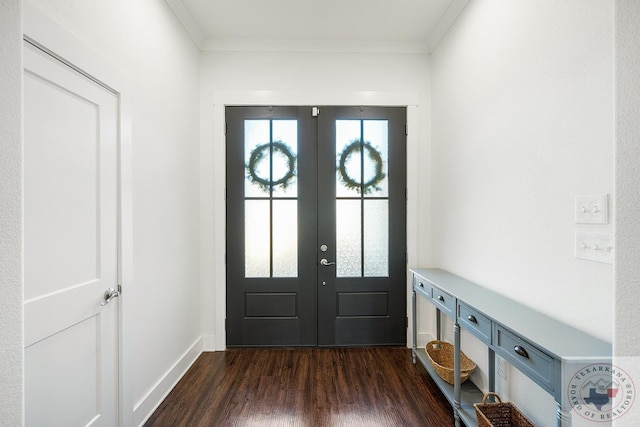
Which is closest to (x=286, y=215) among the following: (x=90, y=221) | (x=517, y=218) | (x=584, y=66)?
(x=90, y=221)

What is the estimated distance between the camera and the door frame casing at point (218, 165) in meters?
3.01

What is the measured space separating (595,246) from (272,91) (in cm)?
270

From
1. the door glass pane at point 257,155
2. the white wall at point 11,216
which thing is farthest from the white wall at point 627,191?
the door glass pane at point 257,155

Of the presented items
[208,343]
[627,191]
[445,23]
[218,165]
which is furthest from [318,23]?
[208,343]

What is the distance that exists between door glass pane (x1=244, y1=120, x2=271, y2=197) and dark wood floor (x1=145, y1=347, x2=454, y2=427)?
62.0 inches

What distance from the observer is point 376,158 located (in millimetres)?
3068

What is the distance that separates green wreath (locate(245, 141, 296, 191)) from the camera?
3.04m

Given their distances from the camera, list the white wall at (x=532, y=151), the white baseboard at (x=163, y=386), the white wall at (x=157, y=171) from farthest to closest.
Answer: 1. the white baseboard at (x=163, y=386)
2. the white wall at (x=157, y=171)
3. the white wall at (x=532, y=151)

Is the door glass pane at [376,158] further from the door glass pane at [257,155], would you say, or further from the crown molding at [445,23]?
the door glass pane at [257,155]

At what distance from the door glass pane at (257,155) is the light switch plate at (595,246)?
93.6 inches

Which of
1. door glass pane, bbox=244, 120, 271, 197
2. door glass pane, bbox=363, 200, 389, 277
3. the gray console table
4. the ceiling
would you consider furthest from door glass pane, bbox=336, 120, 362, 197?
the gray console table

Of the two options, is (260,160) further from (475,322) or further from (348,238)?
(475,322)

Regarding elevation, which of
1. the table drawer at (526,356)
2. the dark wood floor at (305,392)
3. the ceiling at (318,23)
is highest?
the ceiling at (318,23)

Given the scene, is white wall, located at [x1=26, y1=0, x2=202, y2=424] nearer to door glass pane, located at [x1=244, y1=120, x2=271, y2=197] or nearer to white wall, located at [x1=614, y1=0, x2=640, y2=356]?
door glass pane, located at [x1=244, y1=120, x2=271, y2=197]
